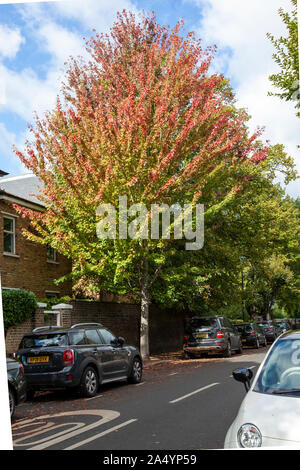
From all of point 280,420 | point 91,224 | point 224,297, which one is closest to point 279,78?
point 91,224

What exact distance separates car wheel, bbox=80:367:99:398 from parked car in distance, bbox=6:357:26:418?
6.95ft

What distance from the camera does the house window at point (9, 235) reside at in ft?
71.8

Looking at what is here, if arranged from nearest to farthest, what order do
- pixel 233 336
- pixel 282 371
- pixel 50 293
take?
pixel 282 371, pixel 233 336, pixel 50 293

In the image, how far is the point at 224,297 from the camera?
88.6 feet

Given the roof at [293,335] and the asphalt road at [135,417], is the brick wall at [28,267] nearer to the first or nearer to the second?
the asphalt road at [135,417]

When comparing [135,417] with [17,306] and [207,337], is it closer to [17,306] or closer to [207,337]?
[17,306]

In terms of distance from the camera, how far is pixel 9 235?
22.1m

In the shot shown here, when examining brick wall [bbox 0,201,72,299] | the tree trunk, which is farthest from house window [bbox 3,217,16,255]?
the tree trunk

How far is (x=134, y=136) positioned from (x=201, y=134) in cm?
333

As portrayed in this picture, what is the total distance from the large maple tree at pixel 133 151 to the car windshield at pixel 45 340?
7490mm

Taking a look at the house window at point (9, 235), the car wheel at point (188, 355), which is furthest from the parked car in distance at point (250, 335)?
the house window at point (9, 235)

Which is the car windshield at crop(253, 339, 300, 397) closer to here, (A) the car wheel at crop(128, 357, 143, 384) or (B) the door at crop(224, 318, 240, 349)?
(A) the car wheel at crop(128, 357, 143, 384)

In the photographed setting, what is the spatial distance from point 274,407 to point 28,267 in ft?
64.3

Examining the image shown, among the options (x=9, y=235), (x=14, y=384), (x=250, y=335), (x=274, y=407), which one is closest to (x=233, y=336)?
(x=250, y=335)
